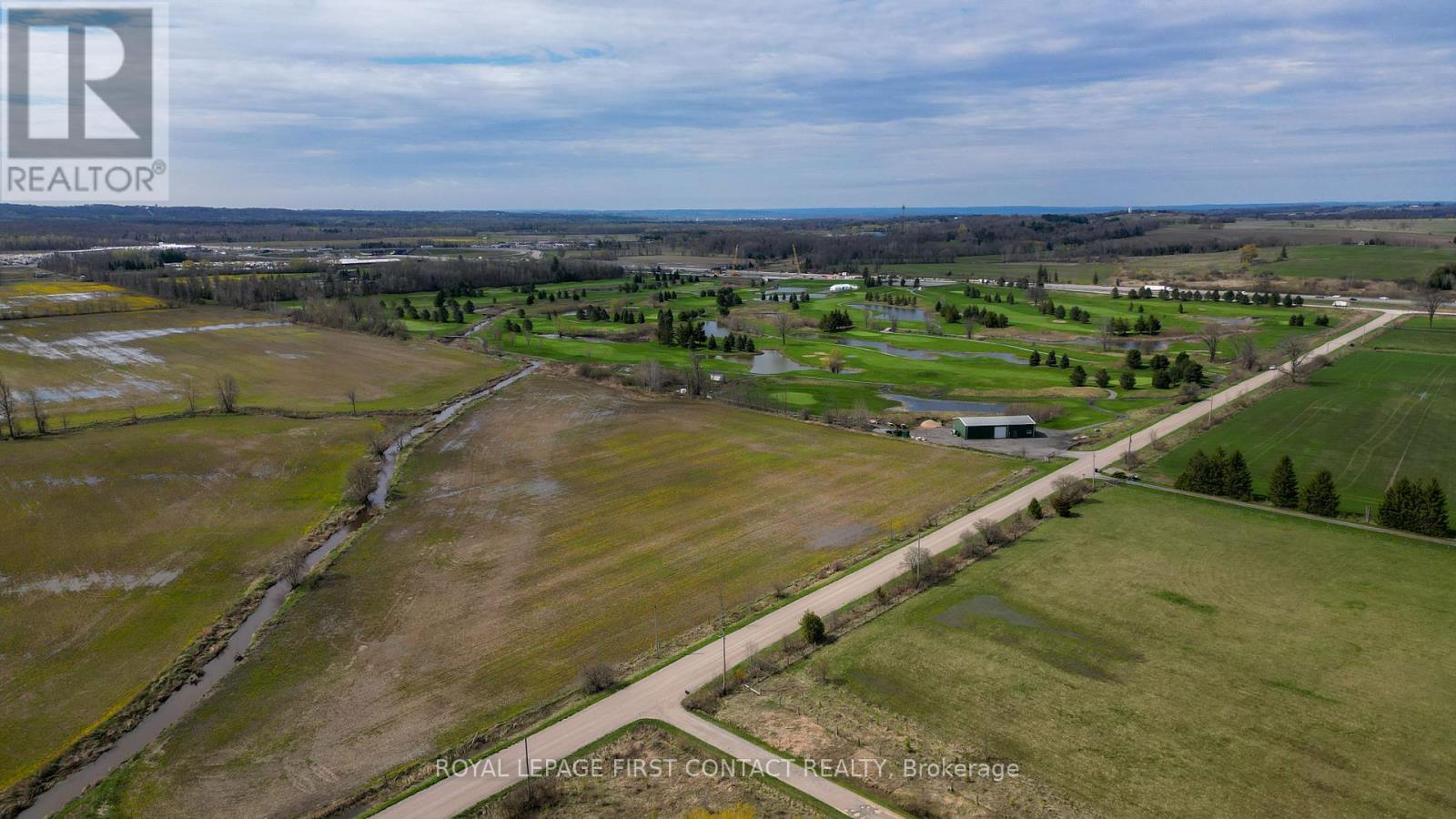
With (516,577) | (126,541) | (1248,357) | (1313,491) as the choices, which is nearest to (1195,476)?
(1313,491)

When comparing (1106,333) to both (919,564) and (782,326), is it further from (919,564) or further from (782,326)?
(919,564)

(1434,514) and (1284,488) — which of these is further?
(1284,488)

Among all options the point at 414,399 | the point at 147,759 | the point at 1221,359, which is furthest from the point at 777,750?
the point at 1221,359

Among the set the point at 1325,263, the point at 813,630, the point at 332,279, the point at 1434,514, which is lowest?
the point at 813,630

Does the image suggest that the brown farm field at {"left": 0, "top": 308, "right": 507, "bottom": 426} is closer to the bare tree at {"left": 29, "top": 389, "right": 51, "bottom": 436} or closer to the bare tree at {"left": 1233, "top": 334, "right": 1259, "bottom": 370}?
the bare tree at {"left": 29, "top": 389, "right": 51, "bottom": 436}

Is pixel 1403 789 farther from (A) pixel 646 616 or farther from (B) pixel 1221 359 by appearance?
(B) pixel 1221 359

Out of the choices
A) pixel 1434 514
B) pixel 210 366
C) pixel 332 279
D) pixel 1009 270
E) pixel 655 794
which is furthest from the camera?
pixel 1009 270

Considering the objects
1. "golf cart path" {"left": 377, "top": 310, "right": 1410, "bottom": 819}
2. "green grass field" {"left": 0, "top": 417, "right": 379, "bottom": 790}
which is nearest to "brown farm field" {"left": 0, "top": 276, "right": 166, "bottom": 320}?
"green grass field" {"left": 0, "top": 417, "right": 379, "bottom": 790}
